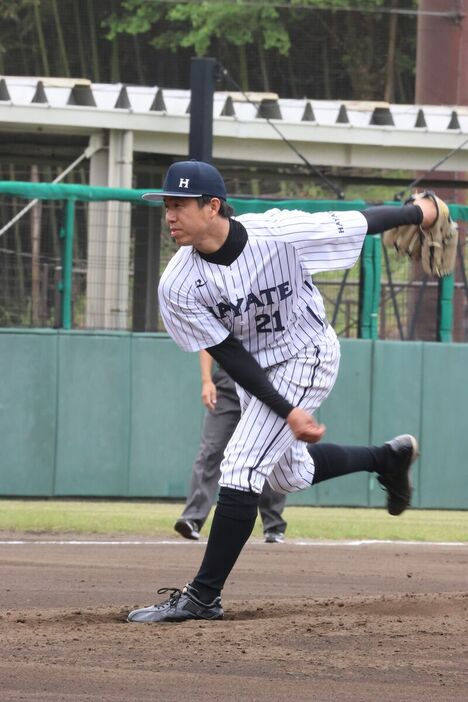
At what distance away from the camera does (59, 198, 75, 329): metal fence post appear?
11242 mm

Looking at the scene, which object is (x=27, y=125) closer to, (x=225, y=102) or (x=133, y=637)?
(x=225, y=102)

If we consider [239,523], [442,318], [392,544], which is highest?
[442,318]

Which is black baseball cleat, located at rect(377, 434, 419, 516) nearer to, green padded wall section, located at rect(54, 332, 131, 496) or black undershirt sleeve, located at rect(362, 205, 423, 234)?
black undershirt sleeve, located at rect(362, 205, 423, 234)

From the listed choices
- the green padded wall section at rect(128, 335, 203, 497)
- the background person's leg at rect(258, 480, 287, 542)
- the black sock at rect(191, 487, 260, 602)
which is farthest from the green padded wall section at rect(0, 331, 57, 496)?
the black sock at rect(191, 487, 260, 602)

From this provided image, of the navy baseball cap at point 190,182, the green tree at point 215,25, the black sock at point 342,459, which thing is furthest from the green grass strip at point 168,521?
the green tree at point 215,25

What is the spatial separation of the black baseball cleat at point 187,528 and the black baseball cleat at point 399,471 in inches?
100

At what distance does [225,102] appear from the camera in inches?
628

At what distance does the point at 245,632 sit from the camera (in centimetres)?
512

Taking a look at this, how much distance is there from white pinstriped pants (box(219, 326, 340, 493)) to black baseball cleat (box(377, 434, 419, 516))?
0.47m

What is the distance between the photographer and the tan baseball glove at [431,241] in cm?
555

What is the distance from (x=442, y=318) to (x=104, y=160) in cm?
528

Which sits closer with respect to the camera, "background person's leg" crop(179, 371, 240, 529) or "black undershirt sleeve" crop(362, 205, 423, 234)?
"black undershirt sleeve" crop(362, 205, 423, 234)

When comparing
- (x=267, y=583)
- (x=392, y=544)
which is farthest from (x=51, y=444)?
(x=267, y=583)

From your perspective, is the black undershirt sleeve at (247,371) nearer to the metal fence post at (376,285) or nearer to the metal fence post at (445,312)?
the metal fence post at (376,285)
